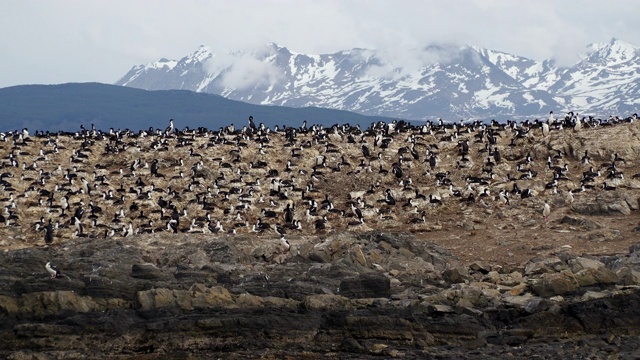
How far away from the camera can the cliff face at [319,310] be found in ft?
76.9

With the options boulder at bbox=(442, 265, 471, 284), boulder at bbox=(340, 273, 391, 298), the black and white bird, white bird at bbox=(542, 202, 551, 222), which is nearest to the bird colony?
white bird at bbox=(542, 202, 551, 222)

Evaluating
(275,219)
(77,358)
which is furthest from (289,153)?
(77,358)

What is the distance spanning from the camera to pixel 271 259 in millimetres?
35219

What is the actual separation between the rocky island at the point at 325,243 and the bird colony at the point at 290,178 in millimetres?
146

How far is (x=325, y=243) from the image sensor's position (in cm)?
3406

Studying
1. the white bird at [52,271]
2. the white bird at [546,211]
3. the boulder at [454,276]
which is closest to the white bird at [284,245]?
the boulder at [454,276]

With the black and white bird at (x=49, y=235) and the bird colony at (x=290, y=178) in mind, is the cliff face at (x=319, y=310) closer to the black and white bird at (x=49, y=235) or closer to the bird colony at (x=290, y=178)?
the black and white bird at (x=49, y=235)

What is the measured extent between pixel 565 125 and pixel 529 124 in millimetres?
3105

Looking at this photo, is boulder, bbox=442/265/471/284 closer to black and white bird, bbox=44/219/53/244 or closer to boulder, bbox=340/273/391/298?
boulder, bbox=340/273/391/298

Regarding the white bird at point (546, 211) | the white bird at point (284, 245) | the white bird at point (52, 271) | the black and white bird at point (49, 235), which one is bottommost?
the black and white bird at point (49, 235)

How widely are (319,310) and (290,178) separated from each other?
24.4 meters

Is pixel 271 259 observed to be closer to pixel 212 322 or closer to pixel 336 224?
pixel 336 224

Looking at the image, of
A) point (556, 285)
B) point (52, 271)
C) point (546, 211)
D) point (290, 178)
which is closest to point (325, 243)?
point (556, 285)

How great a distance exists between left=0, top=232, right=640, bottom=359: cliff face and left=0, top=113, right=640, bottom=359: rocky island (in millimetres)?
68
